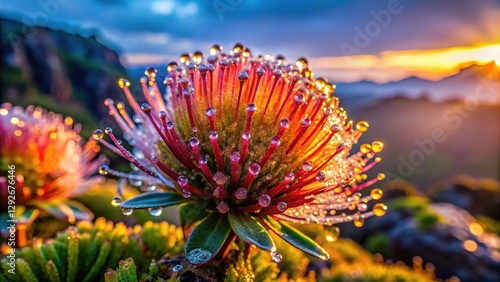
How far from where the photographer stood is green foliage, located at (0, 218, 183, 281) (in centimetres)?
239

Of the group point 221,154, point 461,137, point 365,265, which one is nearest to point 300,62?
point 221,154

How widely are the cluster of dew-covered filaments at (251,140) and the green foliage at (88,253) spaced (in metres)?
0.48

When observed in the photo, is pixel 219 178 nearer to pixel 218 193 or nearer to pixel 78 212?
pixel 218 193

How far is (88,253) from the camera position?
2514 mm

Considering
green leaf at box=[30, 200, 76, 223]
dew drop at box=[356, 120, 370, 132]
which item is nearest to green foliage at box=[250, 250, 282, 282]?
dew drop at box=[356, 120, 370, 132]

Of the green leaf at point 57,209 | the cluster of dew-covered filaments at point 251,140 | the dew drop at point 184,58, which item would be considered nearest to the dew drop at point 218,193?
the cluster of dew-covered filaments at point 251,140

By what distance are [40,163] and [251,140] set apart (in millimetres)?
2181

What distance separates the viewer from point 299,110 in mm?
2119

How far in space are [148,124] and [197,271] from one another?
69 centimetres

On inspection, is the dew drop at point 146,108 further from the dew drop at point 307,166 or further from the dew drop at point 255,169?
the dew drop at point 307,166

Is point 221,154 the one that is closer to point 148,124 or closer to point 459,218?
point 148,124

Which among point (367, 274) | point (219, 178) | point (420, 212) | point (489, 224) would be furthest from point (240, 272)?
point (489, 224)

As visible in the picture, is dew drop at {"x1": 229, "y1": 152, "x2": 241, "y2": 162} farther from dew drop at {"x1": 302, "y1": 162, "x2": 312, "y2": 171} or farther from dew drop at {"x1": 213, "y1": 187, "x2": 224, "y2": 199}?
dew drop at {"x1": 302, "y1": 162, "x2": 312, "y2": 171}

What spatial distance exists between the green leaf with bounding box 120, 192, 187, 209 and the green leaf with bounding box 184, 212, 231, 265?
0.51 ft
